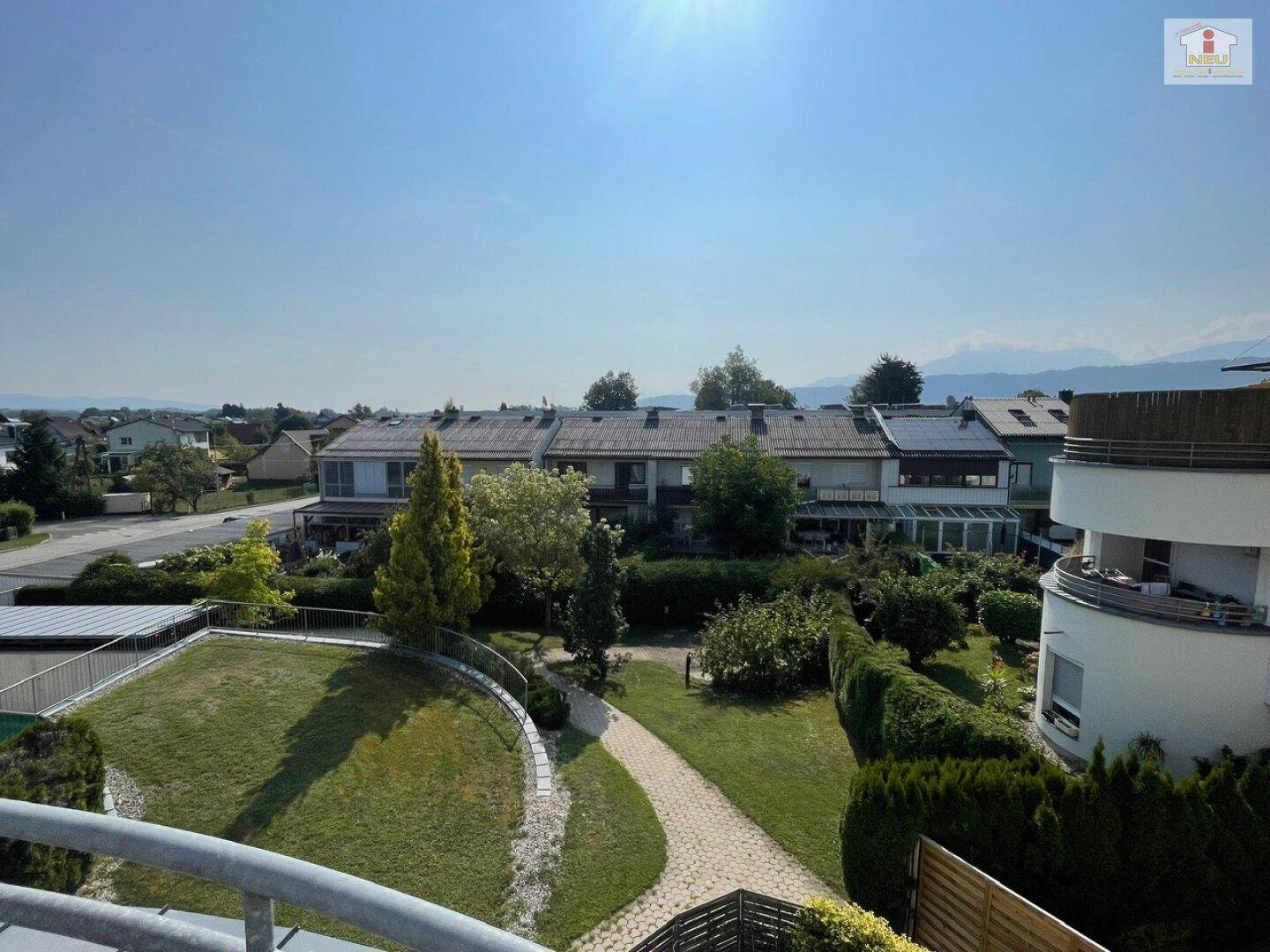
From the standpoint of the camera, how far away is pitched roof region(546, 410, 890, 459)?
36406 millimetres

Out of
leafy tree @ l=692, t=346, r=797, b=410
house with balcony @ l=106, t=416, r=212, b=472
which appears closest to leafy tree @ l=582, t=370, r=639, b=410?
leafy tree @ l=692, t=346, r=797, b=410

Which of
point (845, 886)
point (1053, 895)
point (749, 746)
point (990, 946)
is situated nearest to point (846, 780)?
point (749, 746)

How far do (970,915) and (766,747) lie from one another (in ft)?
22.0

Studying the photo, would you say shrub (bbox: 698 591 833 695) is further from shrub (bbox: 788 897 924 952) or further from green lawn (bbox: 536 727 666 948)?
shrub (bbox: 788 897 924 952)

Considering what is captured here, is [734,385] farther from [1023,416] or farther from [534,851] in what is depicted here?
[534,851]

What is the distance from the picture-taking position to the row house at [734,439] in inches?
1308

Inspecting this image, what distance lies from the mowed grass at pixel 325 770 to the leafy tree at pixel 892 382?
7080cm

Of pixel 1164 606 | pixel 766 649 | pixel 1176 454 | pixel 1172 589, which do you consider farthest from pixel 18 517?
pixel 1172 589

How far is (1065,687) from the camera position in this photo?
47.9 ft

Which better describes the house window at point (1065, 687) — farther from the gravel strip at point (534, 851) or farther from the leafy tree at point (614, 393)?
the leafy tree at point (614, 393)

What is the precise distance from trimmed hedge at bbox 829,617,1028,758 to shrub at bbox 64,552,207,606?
22.3 metres

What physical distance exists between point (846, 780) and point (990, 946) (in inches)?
221

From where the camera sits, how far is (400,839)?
10.8 metres

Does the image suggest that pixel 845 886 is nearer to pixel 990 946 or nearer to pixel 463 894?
pixel 990 946
